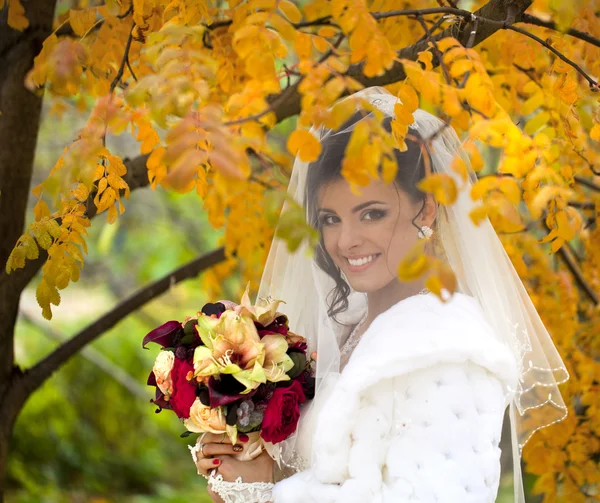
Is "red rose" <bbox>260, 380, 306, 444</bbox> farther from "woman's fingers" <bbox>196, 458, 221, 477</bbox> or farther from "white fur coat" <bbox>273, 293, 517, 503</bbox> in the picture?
"woman's fingers" <bbox>196, 458, 221, 477</bbox>

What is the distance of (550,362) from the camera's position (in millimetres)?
2363

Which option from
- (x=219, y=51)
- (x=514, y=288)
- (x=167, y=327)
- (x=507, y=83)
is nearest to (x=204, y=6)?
(x=219, y=51)

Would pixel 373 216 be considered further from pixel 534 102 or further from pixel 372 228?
pixel 534 102

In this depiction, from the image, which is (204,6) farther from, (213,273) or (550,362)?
(213,273)

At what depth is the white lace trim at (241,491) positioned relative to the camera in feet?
6.67

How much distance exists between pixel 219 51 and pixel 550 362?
1.60m

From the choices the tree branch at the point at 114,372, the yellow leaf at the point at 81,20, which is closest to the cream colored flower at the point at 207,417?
the yellow leaf at the point at 81,20

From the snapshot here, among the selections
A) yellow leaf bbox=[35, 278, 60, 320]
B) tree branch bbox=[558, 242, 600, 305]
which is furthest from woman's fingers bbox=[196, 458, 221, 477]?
tree branch bbox=[558, 242, 600, 305]

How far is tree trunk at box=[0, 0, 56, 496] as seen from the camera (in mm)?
2742

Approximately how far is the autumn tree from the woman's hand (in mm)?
611

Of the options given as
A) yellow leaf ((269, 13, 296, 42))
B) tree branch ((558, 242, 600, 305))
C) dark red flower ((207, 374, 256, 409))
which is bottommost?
tree branch ((558, 242, 600, 305))

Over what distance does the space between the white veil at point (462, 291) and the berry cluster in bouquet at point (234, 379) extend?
119 mm

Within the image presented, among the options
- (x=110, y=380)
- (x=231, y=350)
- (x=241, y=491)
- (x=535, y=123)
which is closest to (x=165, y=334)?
(x=231, y=350)

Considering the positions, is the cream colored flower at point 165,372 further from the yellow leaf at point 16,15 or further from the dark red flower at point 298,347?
the yellow leaf at point 16,15
